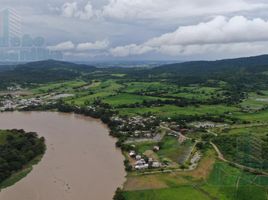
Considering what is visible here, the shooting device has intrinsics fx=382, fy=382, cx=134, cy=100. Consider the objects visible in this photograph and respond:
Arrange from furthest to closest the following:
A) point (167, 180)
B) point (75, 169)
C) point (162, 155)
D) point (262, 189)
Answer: point (162, 155), point (75, 169), point (167, 180), point (262, 189)

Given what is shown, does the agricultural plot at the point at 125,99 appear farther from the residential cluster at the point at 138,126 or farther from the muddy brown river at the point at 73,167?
the muddy brown river at the point at 73,167

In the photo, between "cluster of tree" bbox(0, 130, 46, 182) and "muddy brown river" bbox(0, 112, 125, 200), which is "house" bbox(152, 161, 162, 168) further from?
"cluster of tree" bbox(0, 130, 46, 182)

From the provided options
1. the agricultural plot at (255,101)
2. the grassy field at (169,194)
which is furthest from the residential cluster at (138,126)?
the agricultural plot at (255,101)

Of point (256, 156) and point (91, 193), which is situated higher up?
point (256, 156)

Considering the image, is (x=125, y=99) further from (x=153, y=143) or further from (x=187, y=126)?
(x=153, y=143)

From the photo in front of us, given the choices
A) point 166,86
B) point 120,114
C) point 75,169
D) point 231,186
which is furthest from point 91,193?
point 166,86

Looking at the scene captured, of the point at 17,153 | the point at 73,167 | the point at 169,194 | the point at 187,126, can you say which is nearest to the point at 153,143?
the point at 187,126

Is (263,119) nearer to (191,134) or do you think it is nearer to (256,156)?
(191,134)
